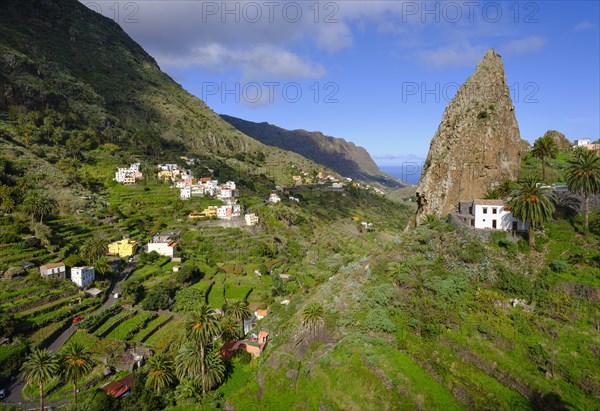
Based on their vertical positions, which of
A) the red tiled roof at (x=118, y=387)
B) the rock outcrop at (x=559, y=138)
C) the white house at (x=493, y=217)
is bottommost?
the red tiled roof at (x=118, y=387)

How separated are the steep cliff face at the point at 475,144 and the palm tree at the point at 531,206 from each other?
30.7ft

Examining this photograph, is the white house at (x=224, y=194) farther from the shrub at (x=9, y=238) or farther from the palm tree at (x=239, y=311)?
the palm tree at (x=239, y=311)

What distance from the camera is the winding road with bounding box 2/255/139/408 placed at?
31.6 metres

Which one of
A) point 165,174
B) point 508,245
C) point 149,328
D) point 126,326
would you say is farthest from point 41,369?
point 165,174

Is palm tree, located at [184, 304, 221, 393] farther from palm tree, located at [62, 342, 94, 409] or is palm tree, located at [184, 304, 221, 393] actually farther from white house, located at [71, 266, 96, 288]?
white house, located at [71, 266, 96, 288]

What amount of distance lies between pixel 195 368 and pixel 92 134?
10256cm

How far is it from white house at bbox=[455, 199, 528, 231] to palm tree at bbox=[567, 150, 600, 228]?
15.0ft

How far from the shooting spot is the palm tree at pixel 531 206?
28188 millimetres

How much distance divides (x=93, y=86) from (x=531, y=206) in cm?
16871

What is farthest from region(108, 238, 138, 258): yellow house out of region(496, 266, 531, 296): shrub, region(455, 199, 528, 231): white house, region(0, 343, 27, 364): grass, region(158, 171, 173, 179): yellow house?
region(496, 266, 531, 296): shrub

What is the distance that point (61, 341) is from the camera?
130 feet

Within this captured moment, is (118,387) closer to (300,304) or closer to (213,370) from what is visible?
(213,370)

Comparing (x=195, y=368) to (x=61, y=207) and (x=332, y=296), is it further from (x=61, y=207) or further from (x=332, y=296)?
(x=61, y=207)

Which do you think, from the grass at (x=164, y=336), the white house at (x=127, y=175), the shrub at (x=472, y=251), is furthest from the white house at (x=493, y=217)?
the white house at (x=127, y=175)
